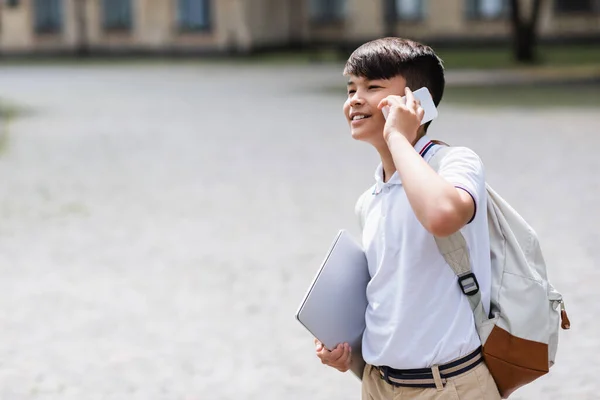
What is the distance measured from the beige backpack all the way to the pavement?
2134mm

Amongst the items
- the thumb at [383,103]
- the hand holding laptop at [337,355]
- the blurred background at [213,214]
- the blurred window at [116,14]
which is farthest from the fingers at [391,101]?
the blurred window at [116,14]

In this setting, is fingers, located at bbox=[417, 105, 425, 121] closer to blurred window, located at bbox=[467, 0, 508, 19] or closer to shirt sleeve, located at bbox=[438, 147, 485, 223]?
shirt sleeve, located at bbox=[438, 147, 485, 223]

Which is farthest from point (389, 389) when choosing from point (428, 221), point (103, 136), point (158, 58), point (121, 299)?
point (158, 58)

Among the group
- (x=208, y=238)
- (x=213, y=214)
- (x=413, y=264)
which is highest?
(x=413, y=264)

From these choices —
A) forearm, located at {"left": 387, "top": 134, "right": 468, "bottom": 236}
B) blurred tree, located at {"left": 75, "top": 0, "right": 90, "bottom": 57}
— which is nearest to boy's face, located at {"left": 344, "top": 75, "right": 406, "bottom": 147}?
forearm, located at {"left": 387, "top": 134, "right": 468, "bottom": 236}

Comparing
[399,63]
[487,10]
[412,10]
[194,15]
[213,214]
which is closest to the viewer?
[399,63]

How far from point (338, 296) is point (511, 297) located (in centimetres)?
43

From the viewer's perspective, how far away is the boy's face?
8.12ft

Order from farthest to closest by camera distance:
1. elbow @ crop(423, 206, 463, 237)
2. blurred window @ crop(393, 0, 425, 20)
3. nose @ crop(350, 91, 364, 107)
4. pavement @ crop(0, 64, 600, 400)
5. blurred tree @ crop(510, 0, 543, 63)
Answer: blurred window @ crop(393, 0, 425, 20) < blurred tree @ crop(510, 0, 543, 63) < pavement @ crop(0, 64, 600, 400) < nose @ crop(350, 91, 364, 107) < elbow @ crop(423, 206, 463, 237)

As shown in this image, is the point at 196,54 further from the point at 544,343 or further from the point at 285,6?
the point at 544,343

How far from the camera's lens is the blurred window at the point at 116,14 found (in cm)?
4272

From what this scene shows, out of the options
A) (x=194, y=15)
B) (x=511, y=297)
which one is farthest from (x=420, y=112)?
(x=194, y=15)

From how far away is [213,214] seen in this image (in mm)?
9203

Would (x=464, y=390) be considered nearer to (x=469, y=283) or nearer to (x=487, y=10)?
(x=469, y=283)
